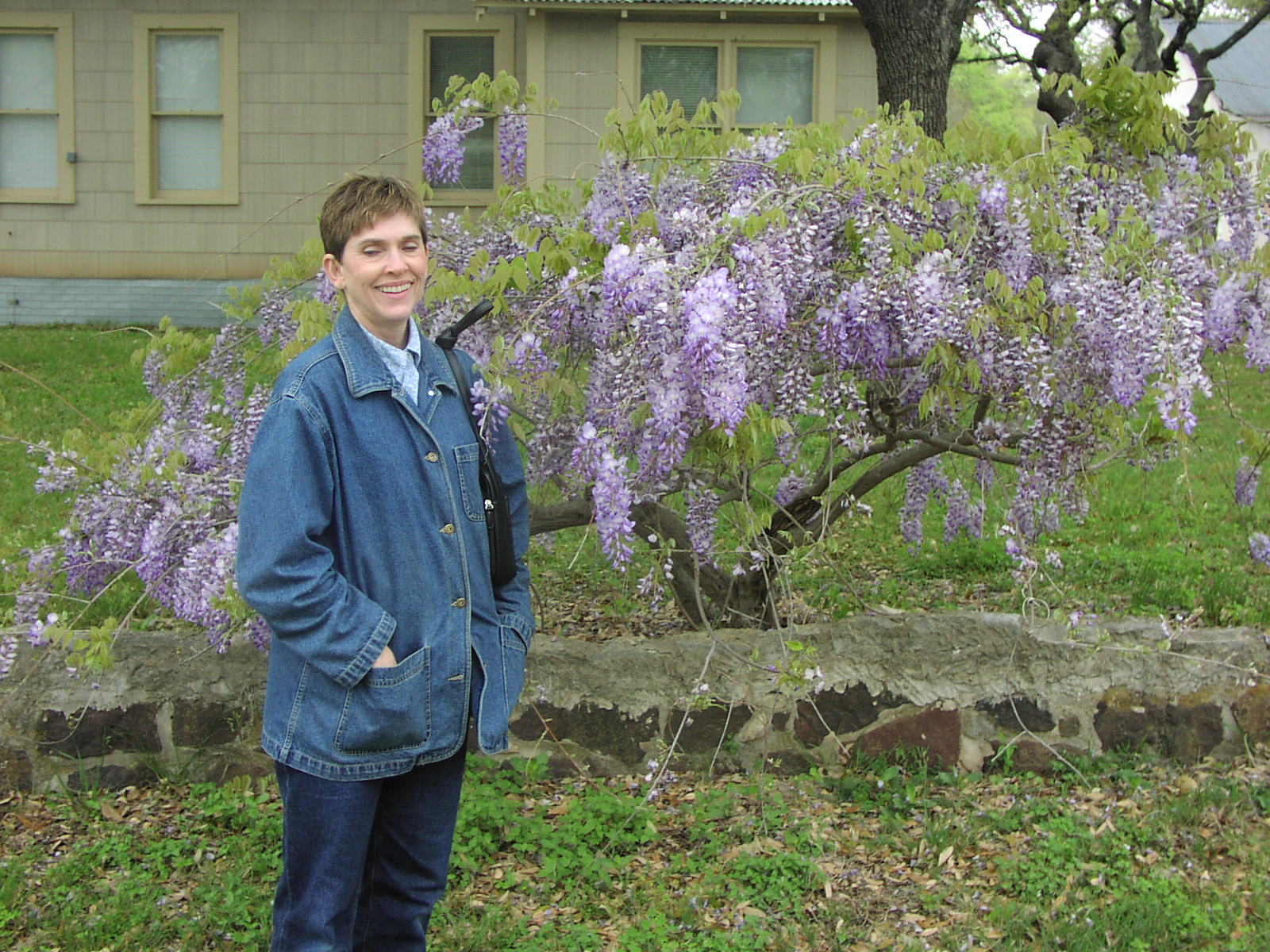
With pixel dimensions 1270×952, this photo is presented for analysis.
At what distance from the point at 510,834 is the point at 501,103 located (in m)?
2.11

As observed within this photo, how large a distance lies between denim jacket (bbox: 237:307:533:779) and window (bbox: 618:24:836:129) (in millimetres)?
9144

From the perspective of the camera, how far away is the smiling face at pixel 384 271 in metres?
2.21

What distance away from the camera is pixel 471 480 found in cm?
232

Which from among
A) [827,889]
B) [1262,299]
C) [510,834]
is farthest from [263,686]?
[1262,299]

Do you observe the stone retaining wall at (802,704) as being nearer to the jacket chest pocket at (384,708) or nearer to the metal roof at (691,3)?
the jacket chest pocket at (384,708)

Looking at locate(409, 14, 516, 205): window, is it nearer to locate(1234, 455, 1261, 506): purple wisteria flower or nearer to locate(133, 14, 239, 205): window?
locate(133, 14, 239, 205): window

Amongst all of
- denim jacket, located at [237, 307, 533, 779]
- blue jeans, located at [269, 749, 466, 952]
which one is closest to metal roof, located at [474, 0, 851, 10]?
denim jacket, located at [237, 307, 533, 779]

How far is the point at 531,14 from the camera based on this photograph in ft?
34.8

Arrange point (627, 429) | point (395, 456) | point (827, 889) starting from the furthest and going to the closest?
1. point (827, 889)
2. point (627, 429)
3. point (395, 456)

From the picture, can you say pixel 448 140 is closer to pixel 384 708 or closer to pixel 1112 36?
pixel 384 708

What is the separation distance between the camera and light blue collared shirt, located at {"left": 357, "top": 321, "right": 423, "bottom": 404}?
7.36ft

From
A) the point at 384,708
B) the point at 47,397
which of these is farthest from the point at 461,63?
the point at 384,708

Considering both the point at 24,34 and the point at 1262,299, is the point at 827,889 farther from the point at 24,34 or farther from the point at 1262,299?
the point at 24,34

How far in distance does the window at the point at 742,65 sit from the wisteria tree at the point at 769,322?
299 inches
